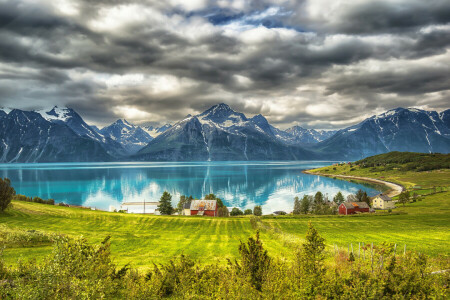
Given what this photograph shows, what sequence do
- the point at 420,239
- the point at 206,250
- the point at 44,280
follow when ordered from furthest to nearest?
the point at 420,239
the point at 206,250
the point at 44,280

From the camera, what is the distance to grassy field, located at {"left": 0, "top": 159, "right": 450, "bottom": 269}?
3306 centimetres

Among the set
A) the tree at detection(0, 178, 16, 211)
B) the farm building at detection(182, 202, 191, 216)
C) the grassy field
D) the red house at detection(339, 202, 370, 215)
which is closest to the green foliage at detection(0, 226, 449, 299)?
the grassy field

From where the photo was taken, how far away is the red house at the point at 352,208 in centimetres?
8950

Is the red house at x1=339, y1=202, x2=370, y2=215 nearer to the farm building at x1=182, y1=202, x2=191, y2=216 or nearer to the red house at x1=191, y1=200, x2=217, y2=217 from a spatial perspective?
the red house at x1=191, y1=200, x2=217, y2=217

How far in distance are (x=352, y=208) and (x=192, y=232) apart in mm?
61837

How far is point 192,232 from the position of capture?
5197 cm

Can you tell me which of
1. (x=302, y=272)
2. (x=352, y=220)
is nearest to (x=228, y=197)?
(x=352, y=220)

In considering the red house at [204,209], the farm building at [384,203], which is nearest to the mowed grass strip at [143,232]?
the red house at [204,209]

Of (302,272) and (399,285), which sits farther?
(302,272)

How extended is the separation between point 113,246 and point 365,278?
3244 cm

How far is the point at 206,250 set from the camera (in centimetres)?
3681

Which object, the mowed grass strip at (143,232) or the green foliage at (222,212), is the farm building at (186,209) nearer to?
the green foliage at (222,212)

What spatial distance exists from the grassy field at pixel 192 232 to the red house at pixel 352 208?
11.0 m

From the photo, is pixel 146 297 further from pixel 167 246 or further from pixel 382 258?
pixel 167 246
